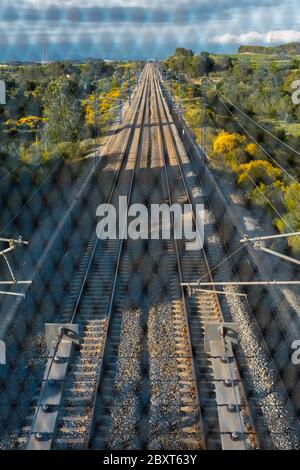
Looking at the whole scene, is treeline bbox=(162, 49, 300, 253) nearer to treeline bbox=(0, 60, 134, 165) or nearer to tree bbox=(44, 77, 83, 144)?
treeline bbox=(0, 60, 134, 165)

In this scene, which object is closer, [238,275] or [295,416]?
[295,416]

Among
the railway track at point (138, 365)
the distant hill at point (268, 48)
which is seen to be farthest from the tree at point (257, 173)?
the railway track at point (138, 365)

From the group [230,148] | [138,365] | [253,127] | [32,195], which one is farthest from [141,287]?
[253,127]

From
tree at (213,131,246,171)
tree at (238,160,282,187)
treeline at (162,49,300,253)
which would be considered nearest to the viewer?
treeline at (162,49,300,253)

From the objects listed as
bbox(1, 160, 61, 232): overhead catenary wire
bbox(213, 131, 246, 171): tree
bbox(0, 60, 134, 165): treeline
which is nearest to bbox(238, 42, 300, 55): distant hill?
bbox(0, 60, 134, 165): treeline

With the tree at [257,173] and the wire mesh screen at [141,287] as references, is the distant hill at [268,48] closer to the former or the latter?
the wire mesh screen at [141,287]
